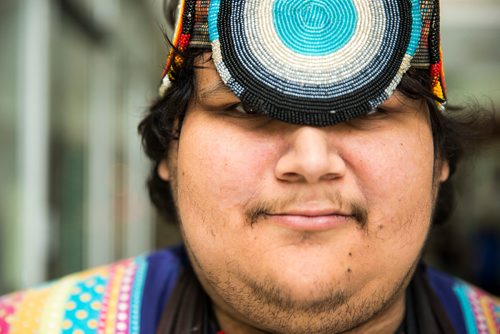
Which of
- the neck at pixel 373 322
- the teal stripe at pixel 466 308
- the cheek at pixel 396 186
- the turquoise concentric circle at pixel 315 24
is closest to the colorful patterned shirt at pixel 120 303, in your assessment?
the teal stripe at pixel 466 308

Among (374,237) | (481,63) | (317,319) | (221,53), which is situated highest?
(221,53)

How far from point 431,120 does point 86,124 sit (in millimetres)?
2701

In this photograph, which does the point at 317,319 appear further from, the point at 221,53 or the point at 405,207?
the point at 221,53

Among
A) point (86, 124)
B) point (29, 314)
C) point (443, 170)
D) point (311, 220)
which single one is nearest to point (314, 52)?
point (311, 220)

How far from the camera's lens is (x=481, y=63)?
561 centimetres

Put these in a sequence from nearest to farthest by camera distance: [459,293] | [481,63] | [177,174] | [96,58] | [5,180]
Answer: [177,174], [459,293], [5,180], [96,58], [481,63]

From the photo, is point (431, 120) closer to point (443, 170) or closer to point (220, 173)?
point (443, 170)

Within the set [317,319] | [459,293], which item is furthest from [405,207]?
[459,293]

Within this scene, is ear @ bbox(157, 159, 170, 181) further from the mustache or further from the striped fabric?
the mustache

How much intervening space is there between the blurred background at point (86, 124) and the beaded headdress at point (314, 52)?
0.32m

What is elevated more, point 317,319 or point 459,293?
point 317,319

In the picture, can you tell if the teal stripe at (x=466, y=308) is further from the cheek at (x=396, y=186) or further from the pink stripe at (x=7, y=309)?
the pink stripe at (x=7, y=309)

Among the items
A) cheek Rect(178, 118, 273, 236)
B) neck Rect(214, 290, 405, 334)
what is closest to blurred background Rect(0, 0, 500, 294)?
cheek Rect(178, 118, 273, 236)

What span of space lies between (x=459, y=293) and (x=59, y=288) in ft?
3.29
